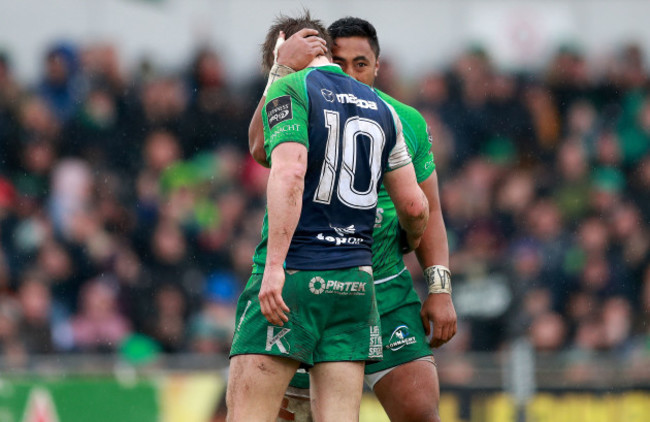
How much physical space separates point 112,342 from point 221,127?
3340 millimetres

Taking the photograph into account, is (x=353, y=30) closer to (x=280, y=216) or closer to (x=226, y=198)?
(x=280, y=216)

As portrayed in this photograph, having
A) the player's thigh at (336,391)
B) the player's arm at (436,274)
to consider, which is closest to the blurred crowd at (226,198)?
the player's arm at (436,274)

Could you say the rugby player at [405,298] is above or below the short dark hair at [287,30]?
below

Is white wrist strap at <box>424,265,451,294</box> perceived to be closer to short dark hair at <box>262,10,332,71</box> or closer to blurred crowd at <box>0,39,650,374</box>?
short dark hair at <box>262,10,332,71</box>

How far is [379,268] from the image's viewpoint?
208 inches

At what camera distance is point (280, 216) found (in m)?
4.08

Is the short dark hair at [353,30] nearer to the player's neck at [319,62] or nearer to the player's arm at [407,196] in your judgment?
the player's neck at [319,62]

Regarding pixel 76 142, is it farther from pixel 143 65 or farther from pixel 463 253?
pixel 463 253

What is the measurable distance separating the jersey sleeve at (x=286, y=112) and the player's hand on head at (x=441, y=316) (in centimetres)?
134

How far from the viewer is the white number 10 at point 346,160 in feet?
13.9

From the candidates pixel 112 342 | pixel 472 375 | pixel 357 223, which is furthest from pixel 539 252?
pixel 357 223

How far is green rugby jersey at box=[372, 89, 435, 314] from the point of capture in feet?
17.2

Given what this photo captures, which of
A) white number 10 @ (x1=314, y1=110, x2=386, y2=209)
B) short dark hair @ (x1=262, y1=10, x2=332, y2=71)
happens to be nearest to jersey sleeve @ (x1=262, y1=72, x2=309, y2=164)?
white number 10 @ (x1=314, y1=110, x2=386, y2=209)

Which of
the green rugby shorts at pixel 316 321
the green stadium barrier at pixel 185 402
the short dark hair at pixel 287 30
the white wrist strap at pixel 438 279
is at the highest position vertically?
the short dark hair at pixel 287 30
